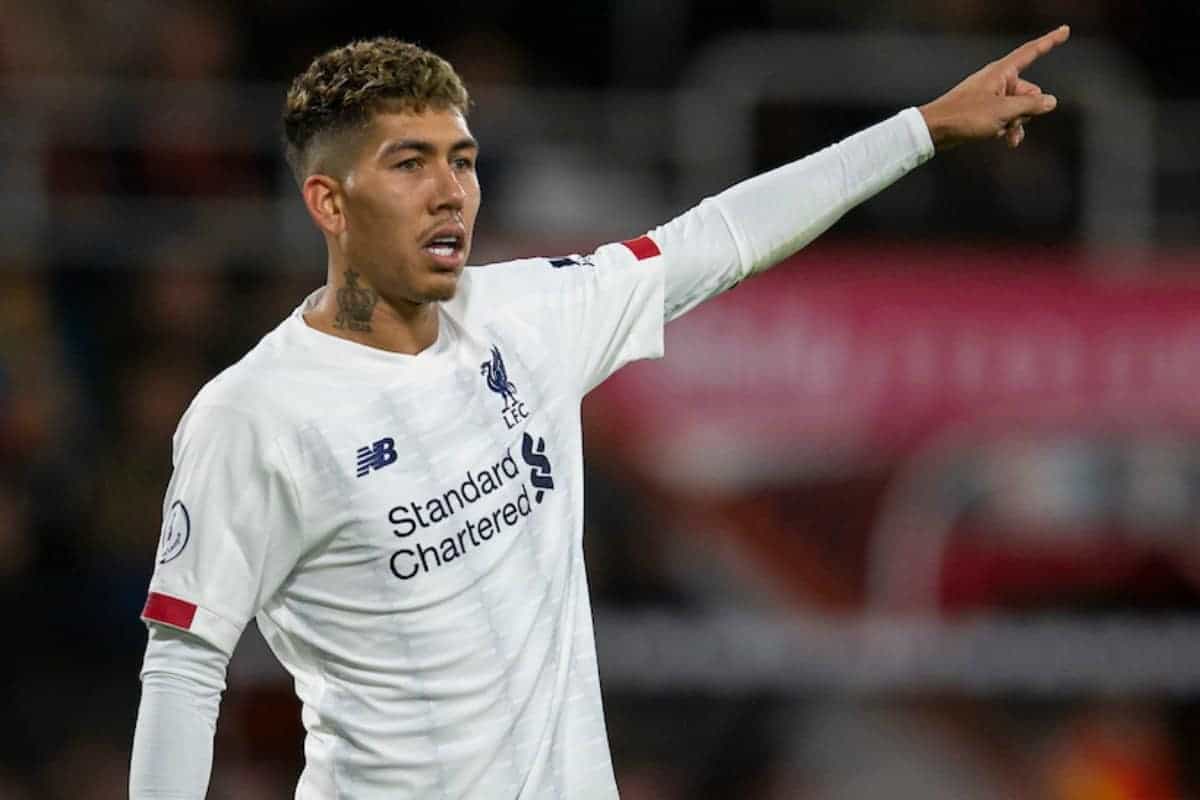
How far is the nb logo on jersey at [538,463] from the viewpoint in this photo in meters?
4.09

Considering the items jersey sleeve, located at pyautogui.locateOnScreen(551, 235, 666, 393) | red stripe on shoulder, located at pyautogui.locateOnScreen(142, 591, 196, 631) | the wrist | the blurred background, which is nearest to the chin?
jersey sleeve, located at pyautogui.locateOnScreen(551, 235, 666, 393)

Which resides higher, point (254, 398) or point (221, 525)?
point (254, 398)

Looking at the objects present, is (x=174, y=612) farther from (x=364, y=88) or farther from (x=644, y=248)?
(x=644, y=248)

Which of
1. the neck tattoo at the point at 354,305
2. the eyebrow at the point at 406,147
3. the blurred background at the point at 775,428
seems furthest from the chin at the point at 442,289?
the blurred background at the point at 775,428

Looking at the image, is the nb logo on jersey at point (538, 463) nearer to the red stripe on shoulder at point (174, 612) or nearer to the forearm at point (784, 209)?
the forearm at point (784, 209)

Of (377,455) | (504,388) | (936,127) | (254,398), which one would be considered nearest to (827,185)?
(936,127)

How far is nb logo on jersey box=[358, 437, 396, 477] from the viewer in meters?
3.89

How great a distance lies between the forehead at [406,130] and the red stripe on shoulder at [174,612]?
0.87 meters

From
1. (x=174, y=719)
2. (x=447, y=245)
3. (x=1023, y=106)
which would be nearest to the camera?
(x=174, y=719)

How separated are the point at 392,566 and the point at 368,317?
471 mm

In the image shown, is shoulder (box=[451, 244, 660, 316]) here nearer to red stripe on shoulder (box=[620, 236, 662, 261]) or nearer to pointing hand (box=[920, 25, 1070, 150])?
red stripe on shoulder (box=[620, 236, 662, 261])

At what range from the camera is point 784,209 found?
435 cm

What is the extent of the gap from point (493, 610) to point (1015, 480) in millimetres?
4873

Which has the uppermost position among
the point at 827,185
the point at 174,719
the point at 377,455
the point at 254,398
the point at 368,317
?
the point at 827,185
